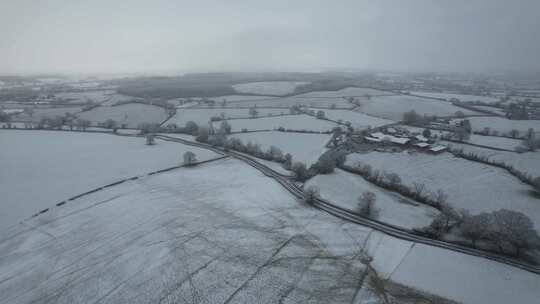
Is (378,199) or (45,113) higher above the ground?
(45,113)

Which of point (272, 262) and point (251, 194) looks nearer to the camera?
point (272, 262)

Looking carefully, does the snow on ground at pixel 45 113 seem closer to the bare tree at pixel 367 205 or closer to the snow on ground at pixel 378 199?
the snow on ground at pixel 378 199

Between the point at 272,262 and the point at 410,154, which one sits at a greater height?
the point at 410,154

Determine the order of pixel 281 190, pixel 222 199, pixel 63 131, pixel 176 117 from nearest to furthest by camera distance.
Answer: pixel 222 199 → pixel 281 190 → pixel 63 131 → pixel 176 117

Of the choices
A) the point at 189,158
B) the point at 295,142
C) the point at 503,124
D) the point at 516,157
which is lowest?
the point at 516,157

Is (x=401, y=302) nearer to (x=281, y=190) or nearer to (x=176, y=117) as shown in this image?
(x=281, y=190)

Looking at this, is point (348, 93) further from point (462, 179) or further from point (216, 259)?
point (216, 259)

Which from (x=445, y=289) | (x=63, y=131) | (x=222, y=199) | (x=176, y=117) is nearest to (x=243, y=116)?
(x=176, y=117)

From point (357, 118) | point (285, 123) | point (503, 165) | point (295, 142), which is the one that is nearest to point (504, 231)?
point (503, 165)
